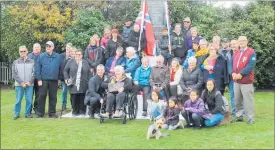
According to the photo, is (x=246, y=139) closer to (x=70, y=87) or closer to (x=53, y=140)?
(x=53, y=140)

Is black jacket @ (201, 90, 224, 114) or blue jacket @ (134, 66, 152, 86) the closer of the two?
black jacket @ (201, 90, 224, 114)

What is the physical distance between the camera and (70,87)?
1130cm

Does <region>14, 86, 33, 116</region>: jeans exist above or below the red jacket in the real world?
below

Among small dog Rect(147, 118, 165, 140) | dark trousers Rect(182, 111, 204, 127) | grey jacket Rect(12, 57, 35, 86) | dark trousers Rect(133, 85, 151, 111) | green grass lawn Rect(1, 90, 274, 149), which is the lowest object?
green grass lawn Rect(1, 90, 274, 149)

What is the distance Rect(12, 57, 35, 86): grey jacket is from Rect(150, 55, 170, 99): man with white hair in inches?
111

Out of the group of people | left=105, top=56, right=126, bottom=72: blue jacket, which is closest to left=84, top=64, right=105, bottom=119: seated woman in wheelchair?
the group of people

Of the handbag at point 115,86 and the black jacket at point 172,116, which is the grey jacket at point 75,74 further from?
the black jacket at point 172,116

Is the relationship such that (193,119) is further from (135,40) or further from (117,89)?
(135,40)

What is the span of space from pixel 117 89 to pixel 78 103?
5.07 feet

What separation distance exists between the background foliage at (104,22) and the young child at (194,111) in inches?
343

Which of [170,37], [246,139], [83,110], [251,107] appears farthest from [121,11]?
[246,139]

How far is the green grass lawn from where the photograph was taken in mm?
7910

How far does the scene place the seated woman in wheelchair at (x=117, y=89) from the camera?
10.2 meters

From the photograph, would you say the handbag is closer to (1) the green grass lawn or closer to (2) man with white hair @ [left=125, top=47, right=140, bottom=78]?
(1) the green grass lawn
